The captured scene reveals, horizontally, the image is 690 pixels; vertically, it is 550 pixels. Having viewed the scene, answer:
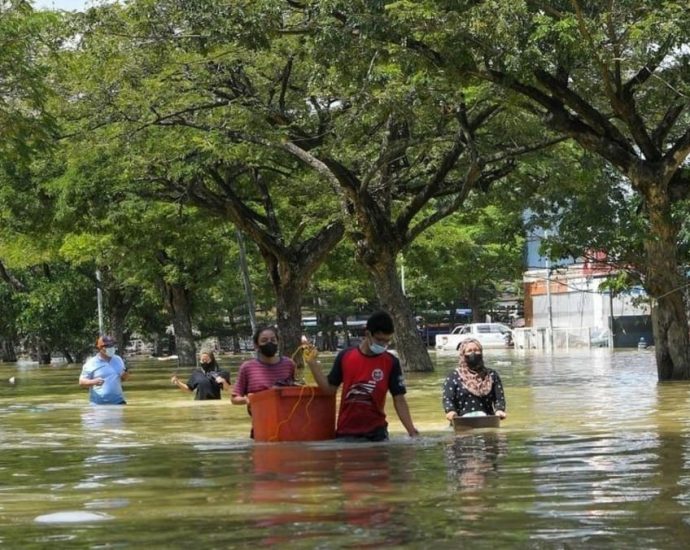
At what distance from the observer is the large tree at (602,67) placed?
747 inches

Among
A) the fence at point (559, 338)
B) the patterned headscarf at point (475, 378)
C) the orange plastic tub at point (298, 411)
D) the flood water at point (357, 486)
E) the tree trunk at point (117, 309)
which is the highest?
the tree trunk at point (117, 309)

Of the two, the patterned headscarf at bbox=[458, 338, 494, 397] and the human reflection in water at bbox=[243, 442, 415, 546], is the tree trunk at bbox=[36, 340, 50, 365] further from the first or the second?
the human reflection in water at bbox=[243, 442, 415, 546]

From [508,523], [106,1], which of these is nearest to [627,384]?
[106,1]

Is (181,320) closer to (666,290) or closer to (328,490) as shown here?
(666,290)

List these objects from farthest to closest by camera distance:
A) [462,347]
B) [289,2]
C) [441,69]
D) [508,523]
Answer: [289,2] → [441,69] → [462,347] → [508,523]

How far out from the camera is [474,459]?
463 inches

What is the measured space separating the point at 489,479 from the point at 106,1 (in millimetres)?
21065

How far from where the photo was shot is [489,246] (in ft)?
240

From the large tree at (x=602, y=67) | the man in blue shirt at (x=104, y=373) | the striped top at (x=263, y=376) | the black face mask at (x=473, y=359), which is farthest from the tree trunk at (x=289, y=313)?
the striped top at (x=263, y=376)

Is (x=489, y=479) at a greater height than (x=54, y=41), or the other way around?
(x=54, y=41)

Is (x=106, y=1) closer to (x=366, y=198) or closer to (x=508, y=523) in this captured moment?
(x=366, y=198)

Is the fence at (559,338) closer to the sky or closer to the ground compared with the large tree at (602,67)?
closer to the ground

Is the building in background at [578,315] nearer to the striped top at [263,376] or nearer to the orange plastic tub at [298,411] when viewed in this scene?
the striped top at [263,376]

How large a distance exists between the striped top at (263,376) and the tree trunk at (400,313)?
21.5 metres
